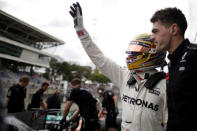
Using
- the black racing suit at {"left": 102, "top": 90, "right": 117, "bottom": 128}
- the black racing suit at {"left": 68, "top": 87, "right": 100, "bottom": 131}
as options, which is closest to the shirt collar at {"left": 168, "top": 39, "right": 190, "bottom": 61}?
the black racing suit at {"left": 68, "top": 87, "right": 100, "bottom": 131}

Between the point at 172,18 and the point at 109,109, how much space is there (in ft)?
13.9

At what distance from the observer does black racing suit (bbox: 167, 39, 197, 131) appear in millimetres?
874

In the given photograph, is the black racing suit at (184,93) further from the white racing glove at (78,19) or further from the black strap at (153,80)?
the white racing glove at (78,19)

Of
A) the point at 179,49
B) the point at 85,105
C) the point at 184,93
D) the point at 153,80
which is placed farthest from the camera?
the point at 85,105

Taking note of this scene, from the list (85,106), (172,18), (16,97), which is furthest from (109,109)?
(172,18)

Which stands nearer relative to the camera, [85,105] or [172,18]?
[172,18]

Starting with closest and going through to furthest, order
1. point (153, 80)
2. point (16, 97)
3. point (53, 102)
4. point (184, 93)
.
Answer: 1. point (184, 93)
2. point (153, 80)
3. point (16, 97)
4. point (53, 102)

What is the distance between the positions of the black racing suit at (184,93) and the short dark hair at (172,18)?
25 cm

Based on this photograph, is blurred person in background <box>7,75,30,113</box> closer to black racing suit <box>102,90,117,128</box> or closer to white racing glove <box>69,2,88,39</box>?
black racing suit <box>102,90,117,128</box>

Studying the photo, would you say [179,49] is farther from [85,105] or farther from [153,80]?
[85,105]

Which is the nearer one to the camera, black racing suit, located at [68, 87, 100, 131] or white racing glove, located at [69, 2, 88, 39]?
white racing glove, located at [69, 2, 88, 39]

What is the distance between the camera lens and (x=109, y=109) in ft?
16.6

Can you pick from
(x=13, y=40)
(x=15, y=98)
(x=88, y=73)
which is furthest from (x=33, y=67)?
→ (x=15, y=98)

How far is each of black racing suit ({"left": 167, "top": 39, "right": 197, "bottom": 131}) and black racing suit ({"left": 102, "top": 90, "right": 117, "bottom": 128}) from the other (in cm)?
414
